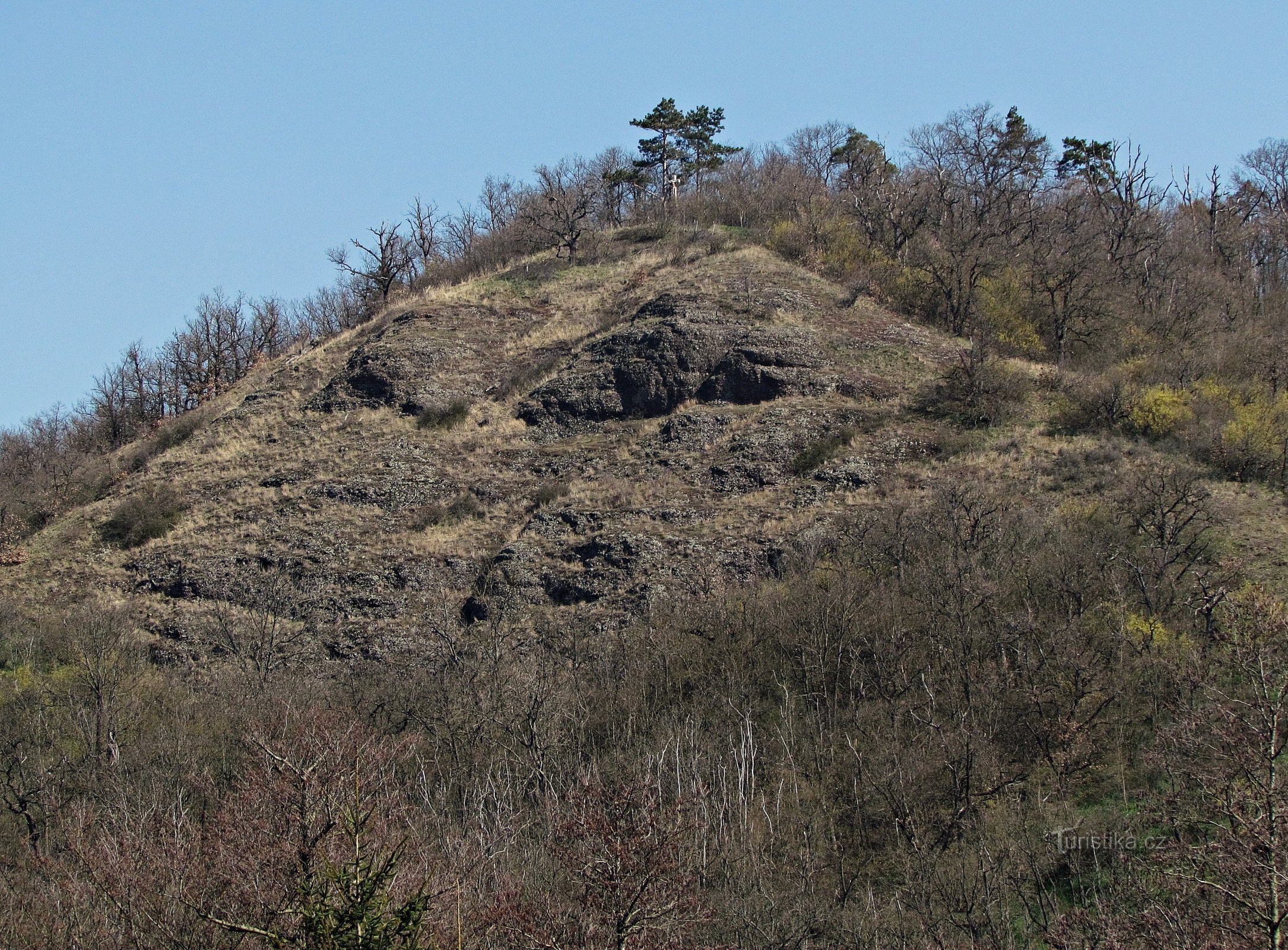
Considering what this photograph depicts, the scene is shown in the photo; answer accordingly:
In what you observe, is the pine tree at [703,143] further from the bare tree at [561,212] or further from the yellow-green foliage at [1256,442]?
the yellow-green foliage at [1256,442]

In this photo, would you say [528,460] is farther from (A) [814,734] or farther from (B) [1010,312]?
(B) [1010,312]

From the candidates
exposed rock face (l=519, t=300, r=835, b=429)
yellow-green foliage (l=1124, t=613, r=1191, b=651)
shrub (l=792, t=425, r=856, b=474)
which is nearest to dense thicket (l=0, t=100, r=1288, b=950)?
yellow-green foliage (l=1124, t=613, r=1191, b=651)

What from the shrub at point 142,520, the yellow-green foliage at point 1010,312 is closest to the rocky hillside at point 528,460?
the shrub at point 142,520

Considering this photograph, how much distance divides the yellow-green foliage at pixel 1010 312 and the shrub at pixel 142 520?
3863cm

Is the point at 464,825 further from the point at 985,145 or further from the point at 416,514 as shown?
the point at 985,145

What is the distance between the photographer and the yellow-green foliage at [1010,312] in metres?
55.8

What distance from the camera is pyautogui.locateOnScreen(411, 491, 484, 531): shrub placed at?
145 feet

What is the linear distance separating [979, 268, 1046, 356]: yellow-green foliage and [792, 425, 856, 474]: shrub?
14691 millimetres

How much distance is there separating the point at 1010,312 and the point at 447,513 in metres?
30.9

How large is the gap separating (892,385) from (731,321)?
28.0ft

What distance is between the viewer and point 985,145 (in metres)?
72.1

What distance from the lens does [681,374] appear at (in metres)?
50.8

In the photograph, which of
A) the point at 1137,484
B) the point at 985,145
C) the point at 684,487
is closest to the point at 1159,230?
the point at 985,145

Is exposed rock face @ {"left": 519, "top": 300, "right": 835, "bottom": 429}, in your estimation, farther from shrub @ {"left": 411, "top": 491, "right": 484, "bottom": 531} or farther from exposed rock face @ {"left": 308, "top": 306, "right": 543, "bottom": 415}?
shrub @ {"left": 411, "top": 491, "right": 484, "bottom": 531}
